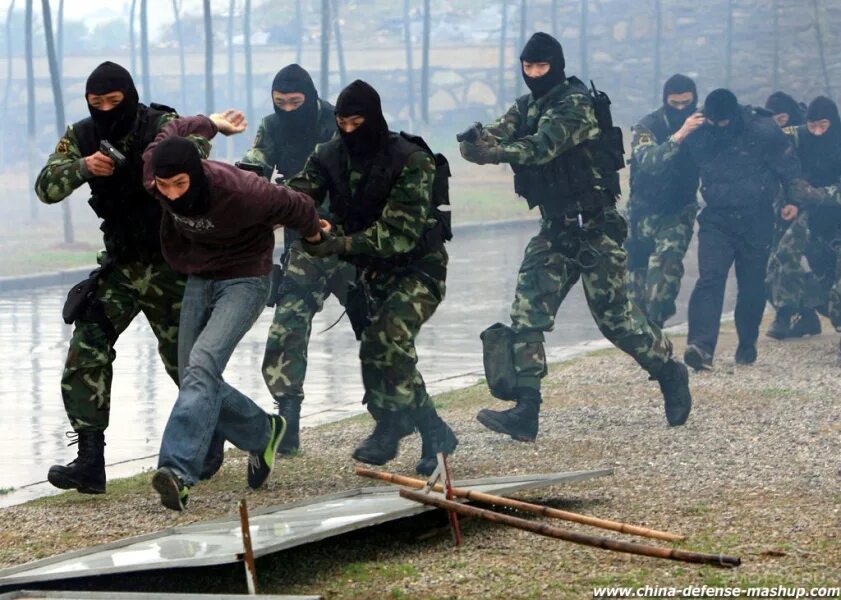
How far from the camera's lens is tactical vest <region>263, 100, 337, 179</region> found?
371 inches

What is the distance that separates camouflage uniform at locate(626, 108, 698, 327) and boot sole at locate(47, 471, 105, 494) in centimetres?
634

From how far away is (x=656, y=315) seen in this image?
1293 cm

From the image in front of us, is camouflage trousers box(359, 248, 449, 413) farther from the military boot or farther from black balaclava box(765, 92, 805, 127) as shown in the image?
black balaclava box(765, 92, 805, 127)

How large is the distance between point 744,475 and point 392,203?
6.21 feet

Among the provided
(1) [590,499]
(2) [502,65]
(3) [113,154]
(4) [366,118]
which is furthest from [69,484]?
(2) [502,65]

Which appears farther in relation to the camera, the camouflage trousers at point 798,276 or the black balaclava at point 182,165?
the camouflage trousers at point 798,276

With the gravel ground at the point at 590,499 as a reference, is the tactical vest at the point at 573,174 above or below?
above

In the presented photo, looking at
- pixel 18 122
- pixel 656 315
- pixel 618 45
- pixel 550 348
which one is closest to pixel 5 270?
pixel 550 348

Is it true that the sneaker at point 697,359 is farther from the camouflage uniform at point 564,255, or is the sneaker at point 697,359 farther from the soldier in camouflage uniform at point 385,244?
the soldier in camouflage uniform at point 385,244

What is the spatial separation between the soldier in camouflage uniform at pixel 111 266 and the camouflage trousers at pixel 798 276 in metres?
7.68

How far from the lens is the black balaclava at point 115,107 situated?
7.07 meters

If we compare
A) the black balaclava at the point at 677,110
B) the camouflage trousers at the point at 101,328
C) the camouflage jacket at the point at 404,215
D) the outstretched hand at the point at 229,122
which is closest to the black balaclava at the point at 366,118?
the camouflage jacket at the point at 404,215

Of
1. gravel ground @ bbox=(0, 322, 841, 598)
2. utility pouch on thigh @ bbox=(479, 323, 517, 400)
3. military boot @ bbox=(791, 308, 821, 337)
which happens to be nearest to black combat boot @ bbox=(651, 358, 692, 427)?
gravel ground @ bbox=(0, 322, 841, 598)

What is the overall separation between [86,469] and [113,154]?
1286mm
